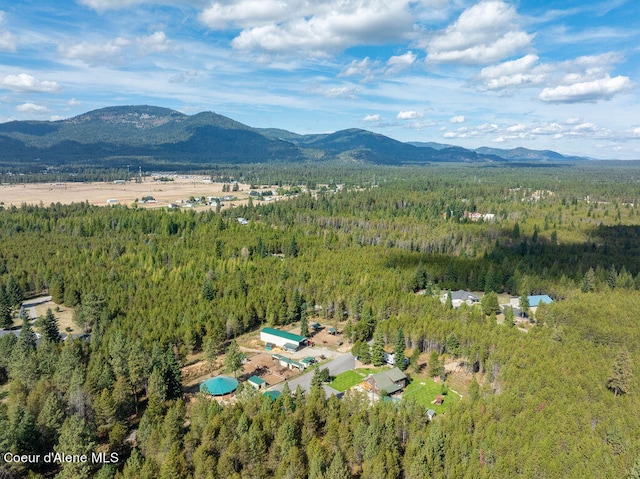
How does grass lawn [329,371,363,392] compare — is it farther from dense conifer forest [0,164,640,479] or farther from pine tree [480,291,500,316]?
pine tree [480,291,500,316]

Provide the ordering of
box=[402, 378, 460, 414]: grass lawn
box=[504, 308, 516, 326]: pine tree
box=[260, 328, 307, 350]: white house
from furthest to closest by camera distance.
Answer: box=[504, 308, 516, 326]: pine tree < box=[260, 328, 307, 350]: white house < box=[402, 378, 460, 414]: grass lawn

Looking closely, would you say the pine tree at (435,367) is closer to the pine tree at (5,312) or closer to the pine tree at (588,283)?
the pine tree at (588,283)

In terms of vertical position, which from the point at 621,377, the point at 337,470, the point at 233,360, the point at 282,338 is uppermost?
the point at 621,377

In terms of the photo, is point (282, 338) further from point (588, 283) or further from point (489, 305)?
point (588, 283)

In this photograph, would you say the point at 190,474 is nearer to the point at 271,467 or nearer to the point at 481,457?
the point at 271,467

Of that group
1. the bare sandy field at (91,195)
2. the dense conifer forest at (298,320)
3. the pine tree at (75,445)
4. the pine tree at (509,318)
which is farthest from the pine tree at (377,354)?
the bare sandy field at (91,195)

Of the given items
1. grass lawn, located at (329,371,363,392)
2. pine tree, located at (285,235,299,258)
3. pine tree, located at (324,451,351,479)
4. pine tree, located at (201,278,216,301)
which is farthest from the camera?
pine tree, located at (285,235,299,258)

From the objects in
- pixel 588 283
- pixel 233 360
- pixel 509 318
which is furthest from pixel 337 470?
pixel 588 283

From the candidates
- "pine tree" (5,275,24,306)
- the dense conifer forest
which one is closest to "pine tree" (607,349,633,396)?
the dense conifer forest
